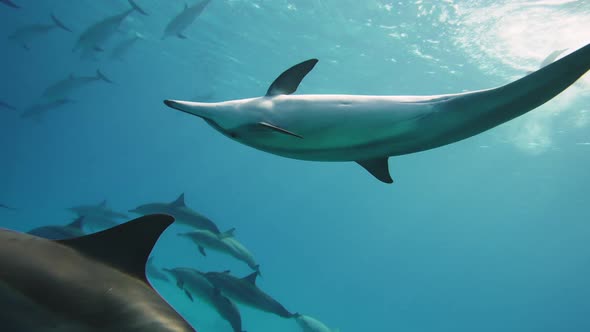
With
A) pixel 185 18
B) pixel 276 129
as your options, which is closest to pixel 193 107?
pixel 276 129

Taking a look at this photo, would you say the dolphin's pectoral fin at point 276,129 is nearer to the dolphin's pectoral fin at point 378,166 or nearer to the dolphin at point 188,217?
the dolphin's pectoral fin at point 378,166

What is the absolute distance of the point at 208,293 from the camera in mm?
8523

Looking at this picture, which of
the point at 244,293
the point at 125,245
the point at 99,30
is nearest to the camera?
the point at 125,245

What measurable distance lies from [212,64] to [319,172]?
46535 millimetres

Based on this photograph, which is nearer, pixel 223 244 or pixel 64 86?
pixel 223 244

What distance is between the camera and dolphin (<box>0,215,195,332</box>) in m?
1.08

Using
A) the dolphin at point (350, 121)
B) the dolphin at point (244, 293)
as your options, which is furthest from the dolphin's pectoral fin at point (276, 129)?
the dolphin at point (244, 293)

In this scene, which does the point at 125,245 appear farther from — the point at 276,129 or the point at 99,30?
the point at 99,30

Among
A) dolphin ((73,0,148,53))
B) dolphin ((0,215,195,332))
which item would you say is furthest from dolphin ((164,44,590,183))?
dolphin ((73,0,148,53))

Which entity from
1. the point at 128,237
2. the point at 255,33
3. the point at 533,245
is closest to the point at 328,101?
the point at 128,237

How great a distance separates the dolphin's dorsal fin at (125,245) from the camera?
4.23 ft

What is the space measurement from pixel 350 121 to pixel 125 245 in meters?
1.34

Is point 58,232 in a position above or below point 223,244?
below

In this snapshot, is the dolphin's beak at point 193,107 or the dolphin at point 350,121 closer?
the dolphin at point 350,121
